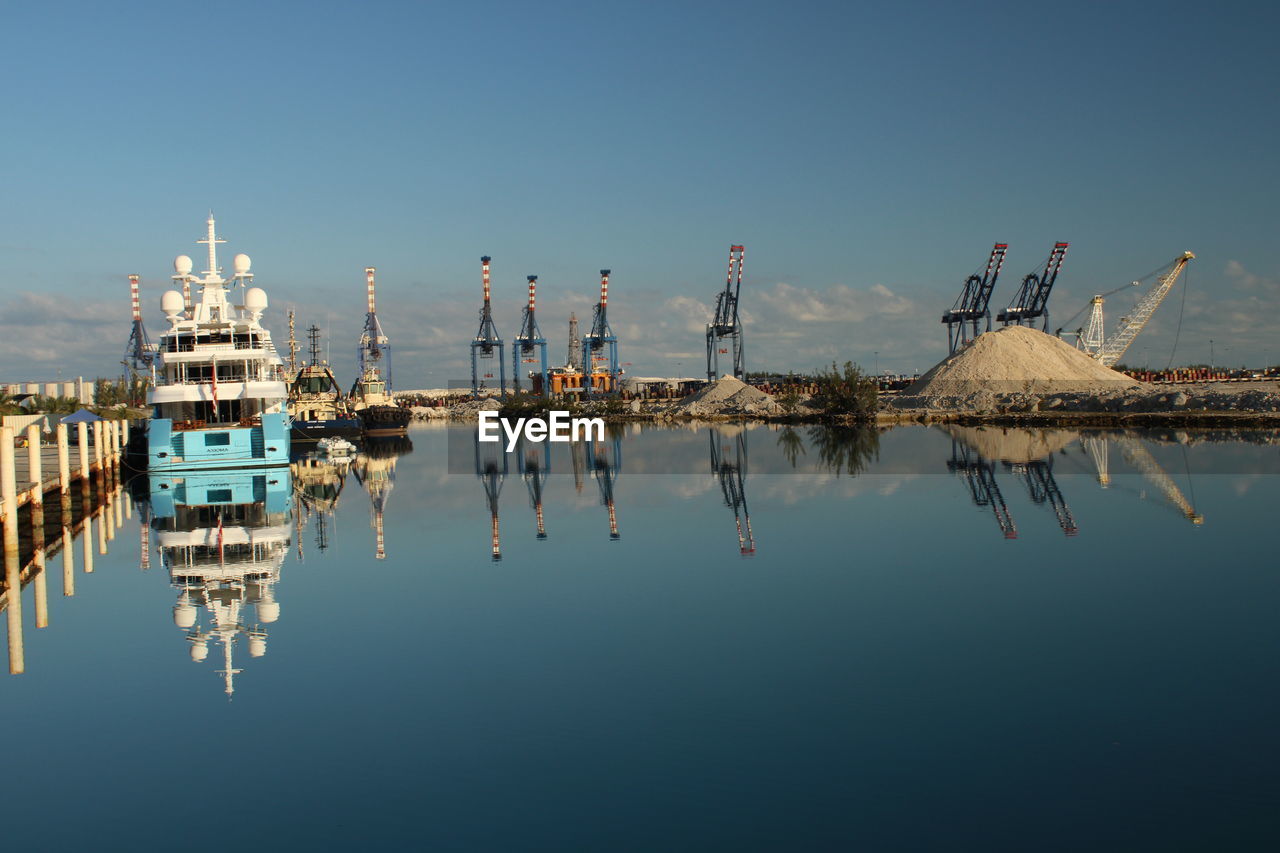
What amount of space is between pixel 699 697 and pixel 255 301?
30.0m

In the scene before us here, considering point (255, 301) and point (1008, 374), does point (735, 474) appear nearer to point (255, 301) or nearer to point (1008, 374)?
point (255, 301)

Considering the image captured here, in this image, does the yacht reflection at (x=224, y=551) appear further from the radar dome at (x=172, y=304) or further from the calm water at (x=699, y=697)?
the radar dome at (x=172, y=304)

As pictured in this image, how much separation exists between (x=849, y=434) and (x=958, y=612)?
126 ft

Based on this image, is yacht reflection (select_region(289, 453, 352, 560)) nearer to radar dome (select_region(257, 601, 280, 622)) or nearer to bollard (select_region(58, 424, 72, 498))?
radar dome (select_region(257, 601, 280, 622))

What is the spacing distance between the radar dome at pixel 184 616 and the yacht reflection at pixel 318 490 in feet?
13.1

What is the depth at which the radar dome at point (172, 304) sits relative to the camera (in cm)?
3325

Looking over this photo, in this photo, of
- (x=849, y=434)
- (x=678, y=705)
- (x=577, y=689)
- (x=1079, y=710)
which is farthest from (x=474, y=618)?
(x=849, y=434)

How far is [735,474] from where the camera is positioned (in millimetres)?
30719

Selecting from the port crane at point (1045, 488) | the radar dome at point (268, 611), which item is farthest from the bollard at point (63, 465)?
the port crane at point (1045, 488)

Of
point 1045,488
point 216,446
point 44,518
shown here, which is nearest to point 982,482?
point 1045,488

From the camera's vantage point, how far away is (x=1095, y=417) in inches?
1994

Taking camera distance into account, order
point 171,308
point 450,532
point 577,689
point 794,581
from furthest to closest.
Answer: point 171,308, point 450,532, point 794,581, point 577,689

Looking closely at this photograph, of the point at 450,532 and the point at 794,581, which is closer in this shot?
the point at 794,581

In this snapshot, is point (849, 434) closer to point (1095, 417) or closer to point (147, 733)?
point (1095, 417)
